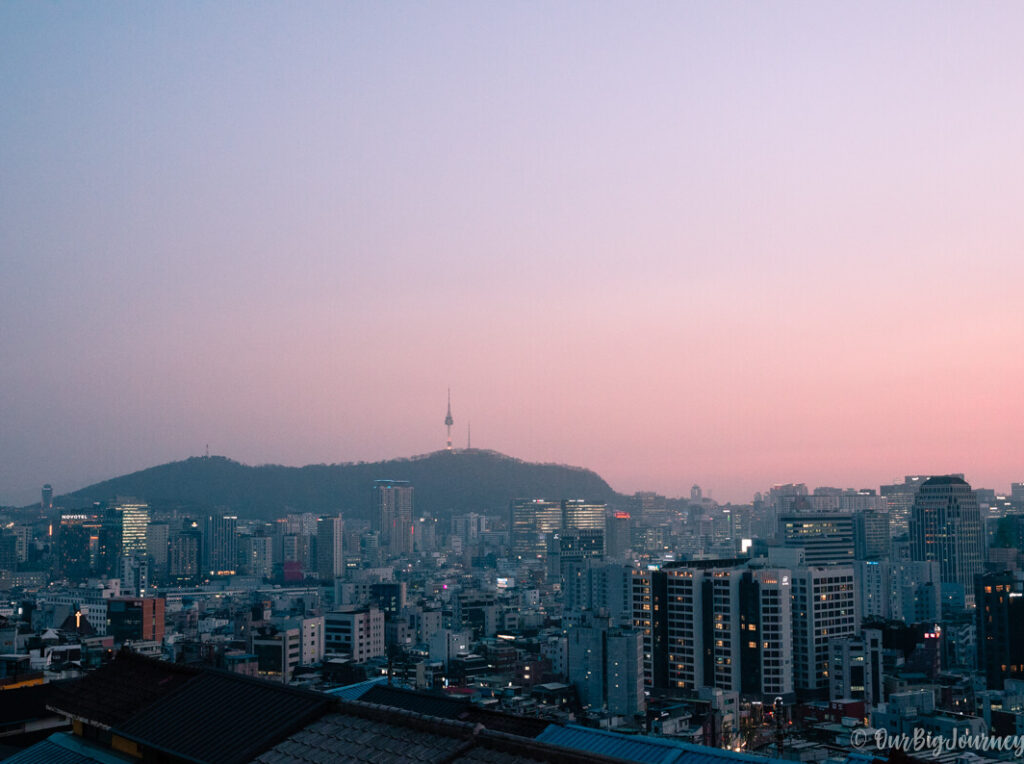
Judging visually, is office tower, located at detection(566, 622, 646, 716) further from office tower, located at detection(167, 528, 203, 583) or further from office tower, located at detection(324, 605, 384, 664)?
office tower, located at detection(167, 528, 203, 583)

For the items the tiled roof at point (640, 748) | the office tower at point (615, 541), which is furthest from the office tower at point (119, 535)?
the tiled roof at point (640, 748)

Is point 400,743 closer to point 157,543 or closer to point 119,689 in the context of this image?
point 119,689

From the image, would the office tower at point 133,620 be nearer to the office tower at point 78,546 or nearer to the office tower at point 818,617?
the office tower at point 818,617

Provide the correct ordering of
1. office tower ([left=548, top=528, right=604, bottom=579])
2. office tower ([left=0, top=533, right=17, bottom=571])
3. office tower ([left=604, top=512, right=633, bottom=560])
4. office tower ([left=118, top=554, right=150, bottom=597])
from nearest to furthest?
office tower ([left=118, top=554, right=150, bottom=597])
office tower ([left=548, top=528, right=604, bottom=579])
office tower ([left=0, top=533, right=17, bottom=571])
office tower ([left=604, top=512, right=633, bottom=560])

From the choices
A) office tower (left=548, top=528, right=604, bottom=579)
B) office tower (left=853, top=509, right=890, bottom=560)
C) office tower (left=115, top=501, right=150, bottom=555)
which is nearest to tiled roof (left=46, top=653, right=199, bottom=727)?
office tower (left=548, top=528, right=604, bottom=579)

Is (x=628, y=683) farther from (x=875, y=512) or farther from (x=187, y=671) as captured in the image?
(x=875, y=512)
